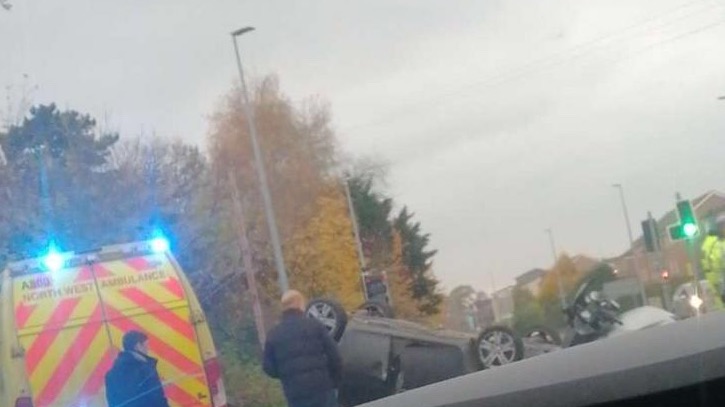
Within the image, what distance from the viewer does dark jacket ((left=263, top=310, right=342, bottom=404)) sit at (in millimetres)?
11961

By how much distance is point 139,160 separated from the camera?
36656 mm

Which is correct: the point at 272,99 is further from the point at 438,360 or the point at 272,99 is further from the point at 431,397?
the point at 431,397

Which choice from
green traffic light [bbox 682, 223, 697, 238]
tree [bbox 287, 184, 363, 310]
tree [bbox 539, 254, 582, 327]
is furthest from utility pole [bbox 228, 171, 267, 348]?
tree [bbox 287, 184, 363, 310]

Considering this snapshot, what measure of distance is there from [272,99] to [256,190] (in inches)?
296

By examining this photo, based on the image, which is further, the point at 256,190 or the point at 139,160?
the point at 256,190

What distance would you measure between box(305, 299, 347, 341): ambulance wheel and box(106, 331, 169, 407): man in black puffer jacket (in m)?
3.12

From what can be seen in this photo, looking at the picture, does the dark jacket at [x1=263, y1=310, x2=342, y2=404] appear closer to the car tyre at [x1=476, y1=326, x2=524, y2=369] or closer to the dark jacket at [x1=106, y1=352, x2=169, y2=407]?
the dark jacket at [x1=106, y1=352, x2=169, y2=407]

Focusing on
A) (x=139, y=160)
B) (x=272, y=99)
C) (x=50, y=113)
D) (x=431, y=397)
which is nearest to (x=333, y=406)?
(x=431, y=397)

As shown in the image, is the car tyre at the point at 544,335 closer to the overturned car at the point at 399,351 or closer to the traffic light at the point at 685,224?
the overturned car at the point at 399,351

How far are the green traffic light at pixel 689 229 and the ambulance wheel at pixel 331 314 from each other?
10323 mm

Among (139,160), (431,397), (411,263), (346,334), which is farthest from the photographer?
(411,263)

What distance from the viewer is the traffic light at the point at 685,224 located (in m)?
24.3

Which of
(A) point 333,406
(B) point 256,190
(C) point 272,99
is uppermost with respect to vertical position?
(C) point 272,99

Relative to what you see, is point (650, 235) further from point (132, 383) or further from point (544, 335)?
point (132, 383)
